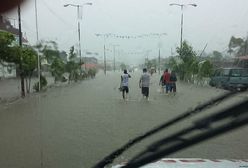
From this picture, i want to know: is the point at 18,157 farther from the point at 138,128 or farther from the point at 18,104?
the point at 18,104

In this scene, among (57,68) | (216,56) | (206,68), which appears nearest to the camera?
(206,68)

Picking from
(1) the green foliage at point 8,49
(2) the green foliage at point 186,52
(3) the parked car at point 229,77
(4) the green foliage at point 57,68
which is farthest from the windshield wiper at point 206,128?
(2) the green foliage at point 186,52

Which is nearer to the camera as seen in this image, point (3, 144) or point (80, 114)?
point (3, 144)

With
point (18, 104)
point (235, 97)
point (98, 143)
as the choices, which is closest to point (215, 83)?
point (18, 104)

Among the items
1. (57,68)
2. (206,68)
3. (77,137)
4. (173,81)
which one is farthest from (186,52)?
(77,137)

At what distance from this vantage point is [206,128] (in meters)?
2.01

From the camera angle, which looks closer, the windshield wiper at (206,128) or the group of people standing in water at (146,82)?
the windshield wiper at (206,128)

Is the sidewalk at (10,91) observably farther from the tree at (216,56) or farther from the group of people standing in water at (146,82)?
the tree at (216,56)

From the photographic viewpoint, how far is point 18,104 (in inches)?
734

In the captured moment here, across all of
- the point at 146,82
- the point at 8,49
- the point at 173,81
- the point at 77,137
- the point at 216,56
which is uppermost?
the point at 8,49

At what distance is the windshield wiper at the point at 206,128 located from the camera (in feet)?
6.23

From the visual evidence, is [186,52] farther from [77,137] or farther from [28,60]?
[77,137]

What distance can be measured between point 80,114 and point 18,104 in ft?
16.8

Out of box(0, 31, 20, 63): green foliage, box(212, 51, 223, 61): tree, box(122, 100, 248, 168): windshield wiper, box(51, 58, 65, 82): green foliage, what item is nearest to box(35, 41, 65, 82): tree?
box(51, 58, 65, 82): green foliage
